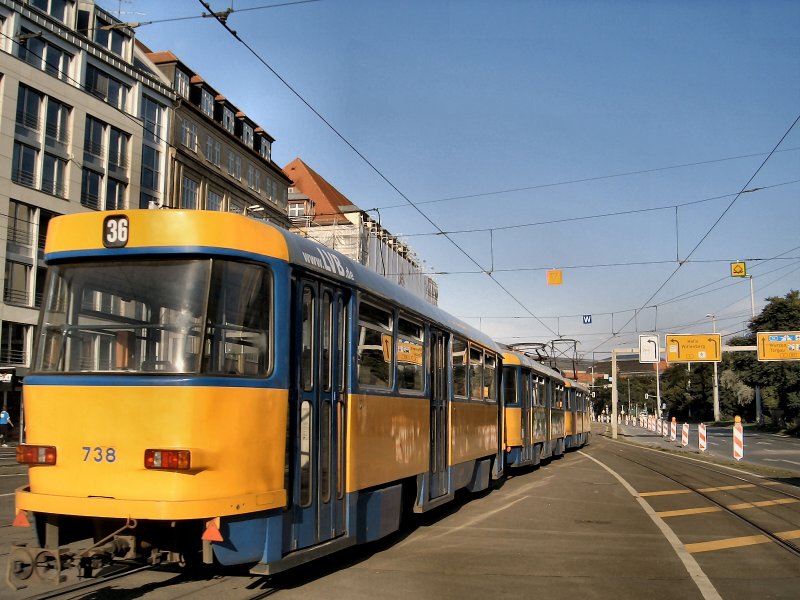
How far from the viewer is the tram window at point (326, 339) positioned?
702 cm

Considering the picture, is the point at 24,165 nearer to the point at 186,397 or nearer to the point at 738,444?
the point at 738,444

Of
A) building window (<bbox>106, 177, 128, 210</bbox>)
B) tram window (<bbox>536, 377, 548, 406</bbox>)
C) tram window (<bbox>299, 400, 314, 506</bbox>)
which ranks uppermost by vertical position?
building window (<bbox>106, 177, 128, 210</bbox>)

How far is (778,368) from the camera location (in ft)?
178

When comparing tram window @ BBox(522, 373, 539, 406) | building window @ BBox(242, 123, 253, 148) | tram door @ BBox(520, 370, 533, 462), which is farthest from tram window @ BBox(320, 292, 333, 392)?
building window @ BBox(242, 123, 253, 148)

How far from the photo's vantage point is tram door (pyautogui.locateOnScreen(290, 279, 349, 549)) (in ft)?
21.4

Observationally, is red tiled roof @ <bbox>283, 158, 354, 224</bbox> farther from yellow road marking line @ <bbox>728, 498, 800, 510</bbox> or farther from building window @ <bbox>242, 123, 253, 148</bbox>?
yellow road marking line @ <bbox>728, 498, 800, 510</bbox>

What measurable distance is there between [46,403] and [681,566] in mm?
6303

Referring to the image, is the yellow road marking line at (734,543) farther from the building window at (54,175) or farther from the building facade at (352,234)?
the building window at (54,175)

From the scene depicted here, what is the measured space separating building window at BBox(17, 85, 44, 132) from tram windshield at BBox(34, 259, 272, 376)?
101ft

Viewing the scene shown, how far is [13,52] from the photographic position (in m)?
32.4

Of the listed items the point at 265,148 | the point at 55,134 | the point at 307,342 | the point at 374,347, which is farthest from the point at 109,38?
the point at 307,342

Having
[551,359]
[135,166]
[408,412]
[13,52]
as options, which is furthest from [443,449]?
[135,166]

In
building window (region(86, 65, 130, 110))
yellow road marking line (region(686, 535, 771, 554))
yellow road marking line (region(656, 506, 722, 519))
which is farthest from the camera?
building window (region(86, 65, 130, 110))

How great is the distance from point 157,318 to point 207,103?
45036 millimetres
